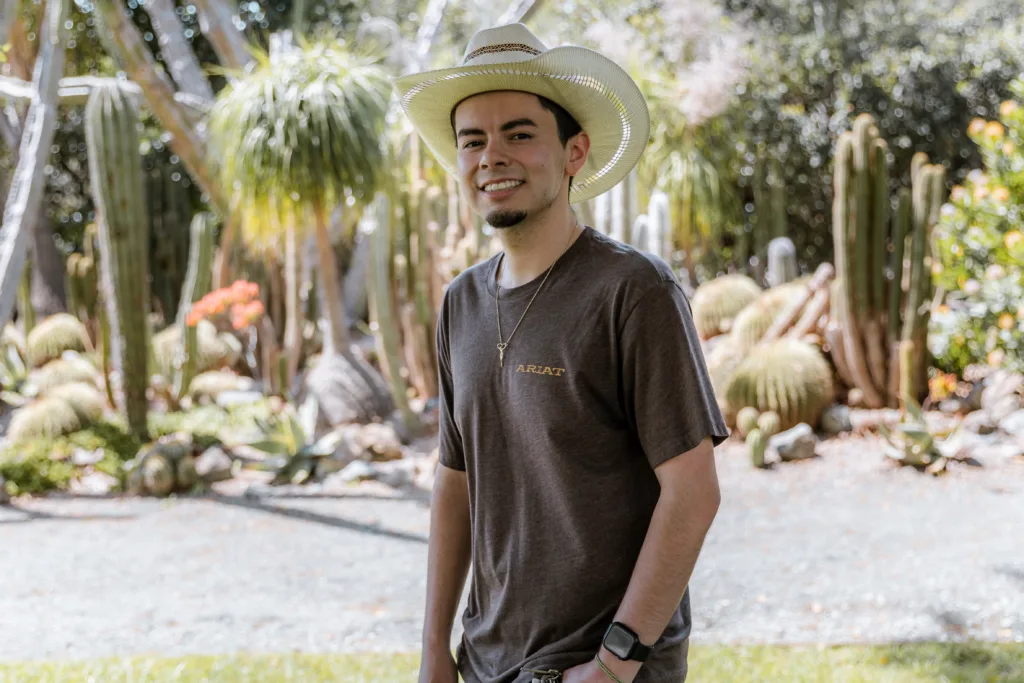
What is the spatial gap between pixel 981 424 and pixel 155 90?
841 centimetres

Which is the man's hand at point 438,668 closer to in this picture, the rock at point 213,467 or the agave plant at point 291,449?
the agave plant at point 291,449

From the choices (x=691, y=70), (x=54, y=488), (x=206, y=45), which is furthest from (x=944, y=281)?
(x=206, y=45)

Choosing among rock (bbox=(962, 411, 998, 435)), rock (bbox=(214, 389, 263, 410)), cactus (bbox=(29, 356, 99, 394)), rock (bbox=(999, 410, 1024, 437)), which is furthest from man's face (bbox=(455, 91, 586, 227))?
cactus (bbox=(29, 356, 99, 394))

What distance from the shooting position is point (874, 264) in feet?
24.6

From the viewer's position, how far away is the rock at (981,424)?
6.82 metres

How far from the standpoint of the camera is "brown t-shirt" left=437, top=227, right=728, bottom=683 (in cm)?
139

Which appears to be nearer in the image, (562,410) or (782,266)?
(562,410)

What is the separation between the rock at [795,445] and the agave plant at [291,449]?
3301 mm

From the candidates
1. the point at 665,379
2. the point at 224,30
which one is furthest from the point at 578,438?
the point at 224,30

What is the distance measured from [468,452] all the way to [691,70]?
13.9m

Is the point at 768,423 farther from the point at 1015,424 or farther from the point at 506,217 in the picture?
the point at 506,217

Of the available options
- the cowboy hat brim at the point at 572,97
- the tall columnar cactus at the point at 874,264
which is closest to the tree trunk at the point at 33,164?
the cowboy hat brim at the point at 572,97

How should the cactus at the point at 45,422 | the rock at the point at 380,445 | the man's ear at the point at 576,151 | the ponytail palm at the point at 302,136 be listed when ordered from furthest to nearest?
the ponytail palm at the point at 302,136, the cactus at the point at 45,422, the rock at the point at 380,445, the man's ear at the point at 576,151

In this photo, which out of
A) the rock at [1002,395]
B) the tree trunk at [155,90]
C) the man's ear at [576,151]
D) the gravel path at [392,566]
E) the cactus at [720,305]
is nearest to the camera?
the man's ear at [576,151]
